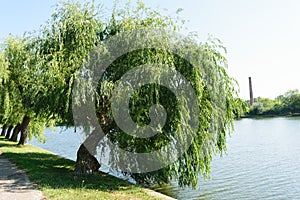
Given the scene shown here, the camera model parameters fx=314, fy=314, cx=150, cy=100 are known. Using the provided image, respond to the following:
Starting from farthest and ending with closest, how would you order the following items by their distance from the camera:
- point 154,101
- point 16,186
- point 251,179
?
point 251,179 < point 154,101 < point 16,186

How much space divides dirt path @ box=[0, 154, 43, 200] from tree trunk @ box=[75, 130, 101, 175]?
1.58 meters

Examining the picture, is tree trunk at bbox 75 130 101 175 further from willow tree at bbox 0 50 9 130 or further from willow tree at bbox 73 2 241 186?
willow tree at bbox 0 50 9 130

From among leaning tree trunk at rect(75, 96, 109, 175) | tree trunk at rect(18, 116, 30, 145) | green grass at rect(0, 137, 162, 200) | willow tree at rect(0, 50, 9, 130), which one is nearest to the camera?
green grass at rect(0, 137, 162, 200)

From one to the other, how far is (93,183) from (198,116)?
3.36 meters

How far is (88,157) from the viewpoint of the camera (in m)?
9.73

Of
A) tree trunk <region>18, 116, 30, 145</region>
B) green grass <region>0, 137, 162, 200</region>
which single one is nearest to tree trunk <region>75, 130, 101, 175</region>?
green grass <region>0, 137, 162, 200</region>

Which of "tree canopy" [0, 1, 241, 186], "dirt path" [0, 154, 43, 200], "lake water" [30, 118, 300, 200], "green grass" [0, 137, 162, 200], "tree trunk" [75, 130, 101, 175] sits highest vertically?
"tree canopy" [0, 1, 241, 186]

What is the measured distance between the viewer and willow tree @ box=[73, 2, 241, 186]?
8.41 meters

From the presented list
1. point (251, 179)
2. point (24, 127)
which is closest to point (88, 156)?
point (251, 179)

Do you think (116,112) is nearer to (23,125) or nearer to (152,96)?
Answer: (152,96)

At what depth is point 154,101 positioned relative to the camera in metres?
8.41

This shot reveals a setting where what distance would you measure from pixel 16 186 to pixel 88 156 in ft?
7.77

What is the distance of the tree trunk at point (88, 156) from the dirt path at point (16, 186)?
5.20 feet

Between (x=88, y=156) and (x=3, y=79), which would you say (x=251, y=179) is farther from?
(x=3, y=79)
